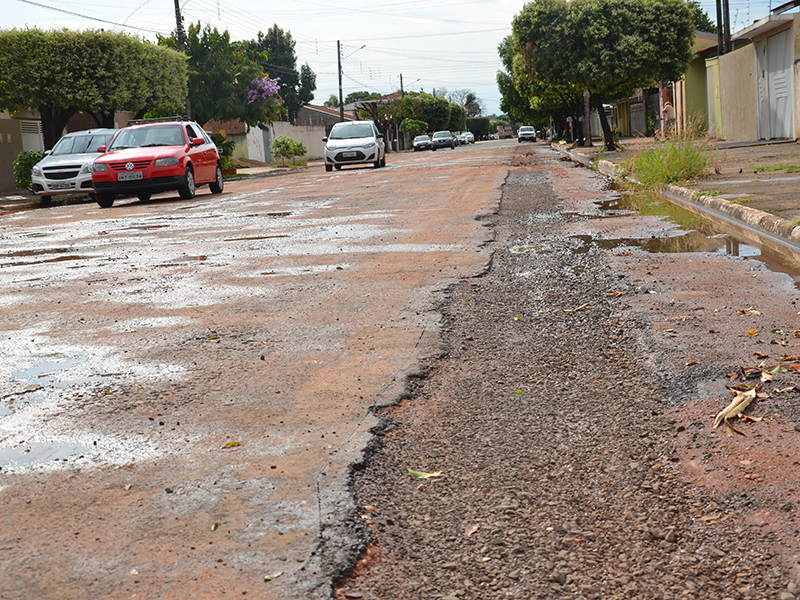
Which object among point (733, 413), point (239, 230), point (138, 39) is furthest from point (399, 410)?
point (138, 39)

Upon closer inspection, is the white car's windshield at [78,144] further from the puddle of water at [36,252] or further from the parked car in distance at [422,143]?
the parked car in distance at [422,143]

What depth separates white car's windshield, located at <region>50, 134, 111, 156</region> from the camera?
2086cm

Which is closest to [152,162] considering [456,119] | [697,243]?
[697,243]

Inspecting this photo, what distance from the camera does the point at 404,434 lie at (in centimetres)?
338

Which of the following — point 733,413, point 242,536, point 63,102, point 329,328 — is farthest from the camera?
point 63,102

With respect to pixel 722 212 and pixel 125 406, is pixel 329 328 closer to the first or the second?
pixel 125 406

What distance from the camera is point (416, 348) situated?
15.2ft

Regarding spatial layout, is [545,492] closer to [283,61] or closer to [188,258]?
[188,258]

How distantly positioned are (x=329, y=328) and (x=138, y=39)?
2682cm

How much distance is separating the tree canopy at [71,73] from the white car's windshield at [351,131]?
6.60m

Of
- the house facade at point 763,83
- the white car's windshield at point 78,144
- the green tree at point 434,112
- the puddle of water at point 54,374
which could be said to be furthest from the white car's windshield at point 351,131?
the green tree at point 434,112

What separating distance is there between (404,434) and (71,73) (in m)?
25.3

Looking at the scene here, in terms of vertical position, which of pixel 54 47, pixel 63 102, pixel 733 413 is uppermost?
pixel 54 47

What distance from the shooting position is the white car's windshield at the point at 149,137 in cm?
1795
